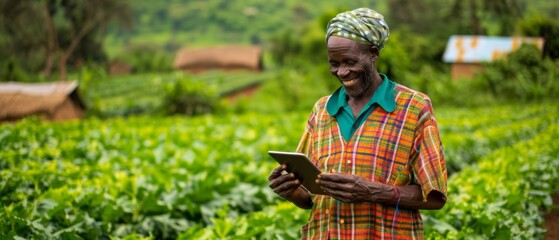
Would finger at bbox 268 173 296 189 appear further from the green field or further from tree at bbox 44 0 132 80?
tree at bbox 44 0 132 80

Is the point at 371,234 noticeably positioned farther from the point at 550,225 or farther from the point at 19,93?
the point at 19,93

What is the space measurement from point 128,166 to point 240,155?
5.26ft

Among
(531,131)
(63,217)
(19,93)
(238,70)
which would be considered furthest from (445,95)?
(238,70)

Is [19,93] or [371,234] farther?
[19,93]

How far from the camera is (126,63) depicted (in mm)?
61969

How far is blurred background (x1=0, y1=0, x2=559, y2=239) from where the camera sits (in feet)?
16.6

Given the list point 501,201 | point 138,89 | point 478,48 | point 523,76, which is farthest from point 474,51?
point 501,201

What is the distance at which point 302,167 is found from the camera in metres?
2.70

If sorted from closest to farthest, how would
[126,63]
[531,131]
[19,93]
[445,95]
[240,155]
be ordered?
[240,155]
[531,131]
[19,93]
[445,95]
[126,63]

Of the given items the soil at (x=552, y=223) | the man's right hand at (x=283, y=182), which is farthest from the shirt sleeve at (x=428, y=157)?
the soil at (x=552, y=223)

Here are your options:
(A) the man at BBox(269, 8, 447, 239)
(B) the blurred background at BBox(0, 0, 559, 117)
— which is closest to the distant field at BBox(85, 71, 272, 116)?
(B) the blurred background at BBox(0, 0, 559, 117)

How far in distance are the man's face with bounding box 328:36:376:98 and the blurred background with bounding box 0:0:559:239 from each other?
1.92 metres

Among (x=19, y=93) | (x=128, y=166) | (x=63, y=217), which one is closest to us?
(x=63, y=217)

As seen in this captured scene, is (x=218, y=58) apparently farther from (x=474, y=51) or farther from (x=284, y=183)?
(x=284, y=183)
